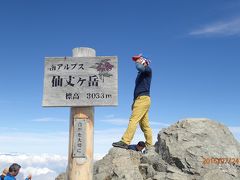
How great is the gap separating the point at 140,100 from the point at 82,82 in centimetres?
496

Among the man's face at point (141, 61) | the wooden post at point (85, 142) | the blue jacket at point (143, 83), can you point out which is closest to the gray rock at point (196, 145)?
the blue jacket at point (143, 83)

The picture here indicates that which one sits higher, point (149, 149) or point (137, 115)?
point (137, 115)

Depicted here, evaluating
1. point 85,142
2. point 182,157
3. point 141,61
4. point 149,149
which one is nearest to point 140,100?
point 141,61

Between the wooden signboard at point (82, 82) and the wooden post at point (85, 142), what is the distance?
247mm

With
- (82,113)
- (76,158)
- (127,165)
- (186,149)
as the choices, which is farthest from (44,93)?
(186,149)

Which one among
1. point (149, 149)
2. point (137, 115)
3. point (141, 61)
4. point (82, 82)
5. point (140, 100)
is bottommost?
point (149, 149)

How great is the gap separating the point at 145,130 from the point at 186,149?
1.88 m

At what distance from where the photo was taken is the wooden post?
758cm

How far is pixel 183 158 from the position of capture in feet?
38.0

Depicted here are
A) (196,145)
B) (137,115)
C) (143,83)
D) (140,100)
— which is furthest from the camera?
(143,83)

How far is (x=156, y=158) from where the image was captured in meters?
12.1

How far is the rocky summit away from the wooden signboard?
4574 millimetres
